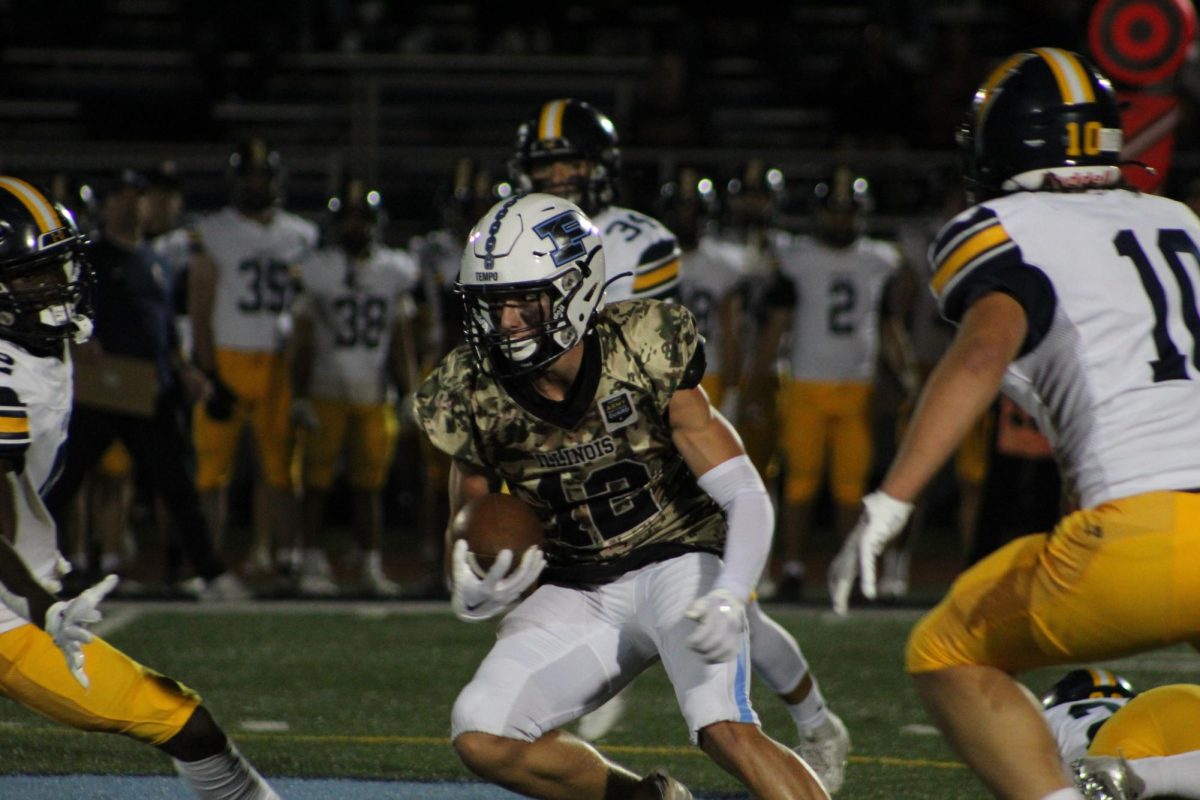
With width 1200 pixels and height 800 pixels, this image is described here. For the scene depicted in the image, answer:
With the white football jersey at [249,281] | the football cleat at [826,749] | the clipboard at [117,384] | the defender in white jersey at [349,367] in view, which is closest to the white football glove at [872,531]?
the football cleat at [826,749]

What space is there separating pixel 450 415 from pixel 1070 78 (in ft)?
4.63

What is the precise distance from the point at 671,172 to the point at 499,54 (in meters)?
2.38

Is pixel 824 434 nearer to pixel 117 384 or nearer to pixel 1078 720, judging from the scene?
pixel 117 384

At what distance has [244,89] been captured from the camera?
A: 12383mm

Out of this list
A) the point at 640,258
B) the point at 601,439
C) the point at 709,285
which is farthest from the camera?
the point at 709,285

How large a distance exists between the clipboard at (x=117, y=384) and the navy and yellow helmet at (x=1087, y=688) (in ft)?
14.2

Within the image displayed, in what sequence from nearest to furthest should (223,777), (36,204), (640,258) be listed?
(223,777) → (36,204) → (640,258)

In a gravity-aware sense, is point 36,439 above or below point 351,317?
above

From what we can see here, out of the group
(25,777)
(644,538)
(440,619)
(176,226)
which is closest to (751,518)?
(644,538)

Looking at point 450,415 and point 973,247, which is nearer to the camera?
point 973,247

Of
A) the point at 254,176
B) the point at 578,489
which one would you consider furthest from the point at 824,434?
the point at 578,489

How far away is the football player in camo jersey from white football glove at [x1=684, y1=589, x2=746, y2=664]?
5.5 inches

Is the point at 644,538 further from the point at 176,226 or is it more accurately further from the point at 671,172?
the point at 671,172

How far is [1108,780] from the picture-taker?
11.0 feet
